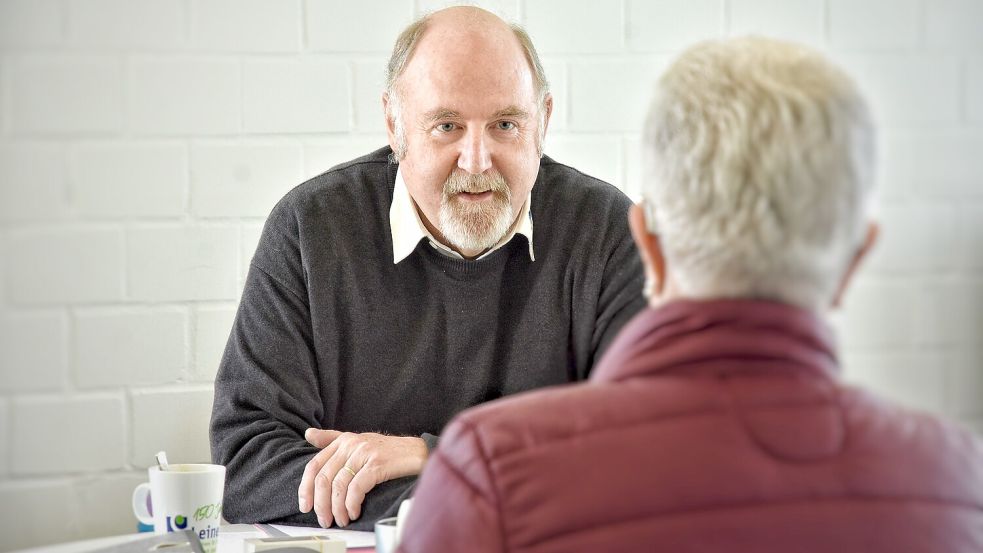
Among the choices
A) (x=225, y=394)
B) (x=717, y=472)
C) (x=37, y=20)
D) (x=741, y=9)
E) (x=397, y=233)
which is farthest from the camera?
(x=741, y=9)

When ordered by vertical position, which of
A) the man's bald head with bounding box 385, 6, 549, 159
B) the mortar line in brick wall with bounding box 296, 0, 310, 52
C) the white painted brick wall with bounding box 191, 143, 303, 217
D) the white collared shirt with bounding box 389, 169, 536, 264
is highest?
the mortar line in brick wall with bounding box 296, 0, 310, 52

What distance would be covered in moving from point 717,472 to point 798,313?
14cm

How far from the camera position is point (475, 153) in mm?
1856

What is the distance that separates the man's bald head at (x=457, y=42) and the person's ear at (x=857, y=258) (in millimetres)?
1152

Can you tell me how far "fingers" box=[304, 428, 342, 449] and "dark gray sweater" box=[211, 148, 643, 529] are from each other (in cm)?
14

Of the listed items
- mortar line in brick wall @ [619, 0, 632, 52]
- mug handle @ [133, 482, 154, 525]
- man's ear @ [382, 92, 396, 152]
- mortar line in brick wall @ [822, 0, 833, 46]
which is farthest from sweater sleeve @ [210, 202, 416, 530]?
mortar line in brick wall @ [822, 0, 833, 46]

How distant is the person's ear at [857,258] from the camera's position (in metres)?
0.81

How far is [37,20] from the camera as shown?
2.21 meters

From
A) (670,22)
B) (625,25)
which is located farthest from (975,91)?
(625,25)

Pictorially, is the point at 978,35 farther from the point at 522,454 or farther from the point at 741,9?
the point at 522,454

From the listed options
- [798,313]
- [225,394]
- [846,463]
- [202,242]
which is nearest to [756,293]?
[798,313]

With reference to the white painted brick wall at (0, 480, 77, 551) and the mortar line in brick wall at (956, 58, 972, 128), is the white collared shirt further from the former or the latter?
the mortar line in brick wall at (956, 58, 972, 128)

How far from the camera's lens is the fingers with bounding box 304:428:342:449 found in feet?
5.31

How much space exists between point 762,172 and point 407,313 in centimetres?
120
